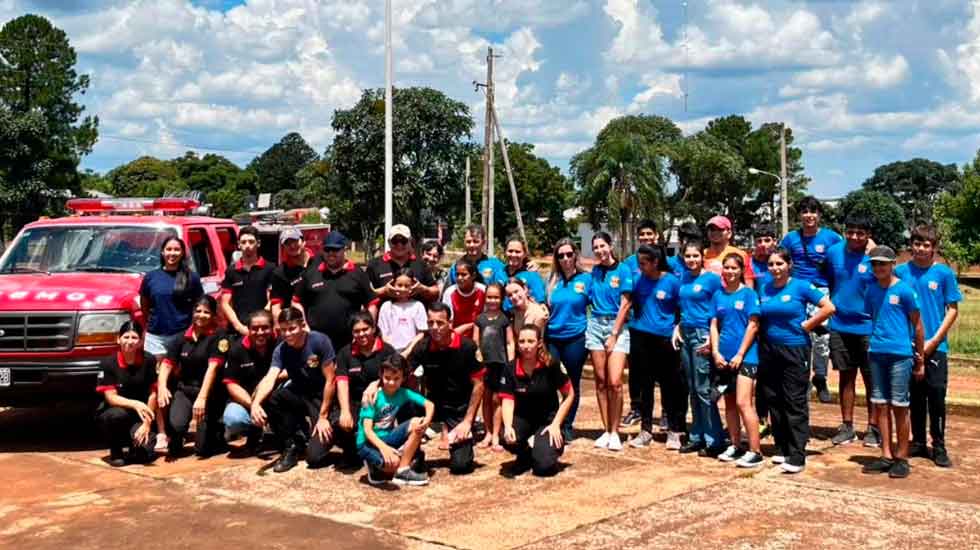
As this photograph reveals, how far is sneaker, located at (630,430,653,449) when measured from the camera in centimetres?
879

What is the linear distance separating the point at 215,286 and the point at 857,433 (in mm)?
6177

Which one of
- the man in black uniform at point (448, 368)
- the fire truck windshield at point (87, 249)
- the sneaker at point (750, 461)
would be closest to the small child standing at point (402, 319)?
the man in black uniform at point (448, 368)

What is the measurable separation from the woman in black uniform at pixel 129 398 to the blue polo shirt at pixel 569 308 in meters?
3.30

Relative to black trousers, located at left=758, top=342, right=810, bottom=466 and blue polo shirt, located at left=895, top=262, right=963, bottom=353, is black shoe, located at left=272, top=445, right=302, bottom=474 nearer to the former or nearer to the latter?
black trousers, located at left=758, top=342, right=810, bottom=466

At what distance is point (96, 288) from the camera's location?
922cm

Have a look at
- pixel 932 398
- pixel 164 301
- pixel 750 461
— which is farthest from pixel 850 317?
pixel 164 301

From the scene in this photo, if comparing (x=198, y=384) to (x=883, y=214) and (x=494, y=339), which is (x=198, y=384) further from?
(x=883, y=214)

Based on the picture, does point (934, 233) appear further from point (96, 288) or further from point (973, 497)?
point (96, 288)

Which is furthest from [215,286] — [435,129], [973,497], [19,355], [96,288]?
[435,129]

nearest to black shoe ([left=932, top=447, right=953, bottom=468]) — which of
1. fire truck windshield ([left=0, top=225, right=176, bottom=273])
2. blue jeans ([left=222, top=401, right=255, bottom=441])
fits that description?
blue jeans ([left=222, top=401, right=255, bottom=441])

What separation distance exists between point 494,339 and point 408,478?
1.43 m

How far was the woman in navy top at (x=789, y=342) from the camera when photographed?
785cm

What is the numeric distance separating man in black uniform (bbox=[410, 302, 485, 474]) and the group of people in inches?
0.7

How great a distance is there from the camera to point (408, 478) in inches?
303
